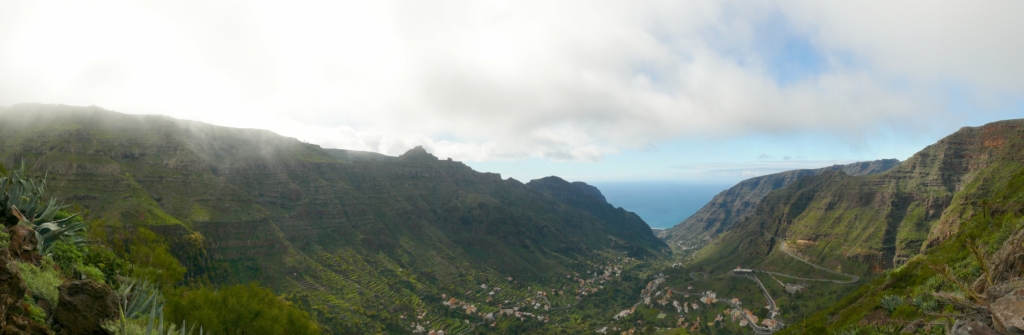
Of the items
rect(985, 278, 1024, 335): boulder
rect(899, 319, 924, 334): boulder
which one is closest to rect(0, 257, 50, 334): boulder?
rect(985, 278, 1024, 335): boulder

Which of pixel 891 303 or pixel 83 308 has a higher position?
pixel 83 308

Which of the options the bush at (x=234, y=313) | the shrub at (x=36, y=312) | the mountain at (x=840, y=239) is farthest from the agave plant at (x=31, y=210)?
the mountain at (x=840, y=239)

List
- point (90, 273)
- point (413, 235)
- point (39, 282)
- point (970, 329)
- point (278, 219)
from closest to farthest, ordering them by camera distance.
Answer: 1. point (970, 329)
2. point (39, 282)
3. point (90, 273)
4. point (278, 219)
5. point (413, 235)

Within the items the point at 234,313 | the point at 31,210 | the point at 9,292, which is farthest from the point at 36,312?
the point at 234,313

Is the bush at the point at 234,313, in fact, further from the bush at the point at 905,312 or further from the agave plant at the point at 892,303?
the agave plant at the point at 892,303

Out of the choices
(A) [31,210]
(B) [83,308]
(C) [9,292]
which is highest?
(A) [31,210]

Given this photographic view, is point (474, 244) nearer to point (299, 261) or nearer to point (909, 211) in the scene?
point (299, 261)

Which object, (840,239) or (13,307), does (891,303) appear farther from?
(840,239)

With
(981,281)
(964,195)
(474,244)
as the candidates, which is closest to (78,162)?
(474,244)
